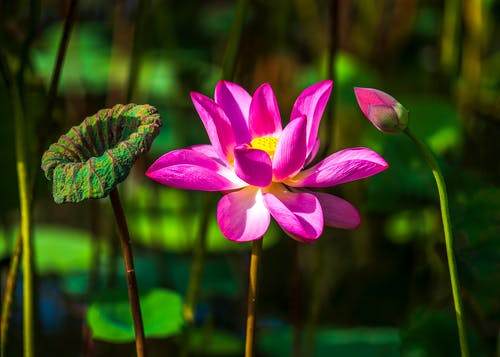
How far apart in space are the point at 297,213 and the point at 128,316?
0.29 meters

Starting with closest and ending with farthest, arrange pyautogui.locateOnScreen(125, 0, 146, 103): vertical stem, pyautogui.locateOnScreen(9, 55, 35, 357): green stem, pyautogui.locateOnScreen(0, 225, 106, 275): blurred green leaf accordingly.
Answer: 1. pyautogui.locateOnScreen(9, 55, 35, 357): green stem
2. pyautogui.locateOnScreen(125, 0, 146, 103): vertical stem
3. pyautogui.locateOnScreen(0, 225, 106, 275): blurred green leaf

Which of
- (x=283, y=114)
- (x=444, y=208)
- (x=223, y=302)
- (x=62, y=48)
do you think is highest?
(x=283, y=114)

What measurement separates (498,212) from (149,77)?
139cm

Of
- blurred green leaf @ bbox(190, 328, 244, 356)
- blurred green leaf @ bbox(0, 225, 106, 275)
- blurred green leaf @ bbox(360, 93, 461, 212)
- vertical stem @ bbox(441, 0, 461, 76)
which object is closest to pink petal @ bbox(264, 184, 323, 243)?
blurred green leaf @ bbox(360, 93, 461, 212)

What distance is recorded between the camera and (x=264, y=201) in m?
0.45

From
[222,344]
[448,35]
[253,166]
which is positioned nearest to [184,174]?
[253,166]

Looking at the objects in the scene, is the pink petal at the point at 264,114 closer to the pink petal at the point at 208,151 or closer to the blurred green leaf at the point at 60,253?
the pink petal at the point at 208,151

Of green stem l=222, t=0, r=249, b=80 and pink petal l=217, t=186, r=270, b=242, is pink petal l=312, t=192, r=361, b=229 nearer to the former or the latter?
pink petal l=217, t=186, r=270, b=242

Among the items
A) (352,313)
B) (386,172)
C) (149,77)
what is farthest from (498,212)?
(149,77)

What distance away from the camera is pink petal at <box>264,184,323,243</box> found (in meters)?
0.42

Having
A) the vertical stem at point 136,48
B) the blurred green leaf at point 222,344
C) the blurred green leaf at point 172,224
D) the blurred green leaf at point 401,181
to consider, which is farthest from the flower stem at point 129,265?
the blurred green leaf at point 172,224

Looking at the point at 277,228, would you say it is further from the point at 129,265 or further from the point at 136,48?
the point at 129,265

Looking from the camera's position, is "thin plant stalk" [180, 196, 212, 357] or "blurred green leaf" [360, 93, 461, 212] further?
"blurred green leaf" [360, 93, 461, 212]

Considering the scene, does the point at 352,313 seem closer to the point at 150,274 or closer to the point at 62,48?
the point at 150,274
